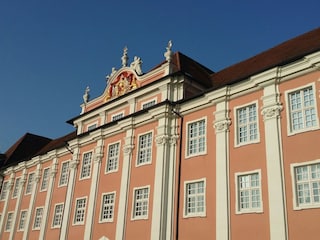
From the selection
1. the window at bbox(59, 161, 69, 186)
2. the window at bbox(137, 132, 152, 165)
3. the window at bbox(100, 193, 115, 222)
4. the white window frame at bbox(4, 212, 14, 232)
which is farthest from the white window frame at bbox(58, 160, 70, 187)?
the window at bbox(137, 132, 152, 165)

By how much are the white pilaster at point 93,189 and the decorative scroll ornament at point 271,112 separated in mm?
13318

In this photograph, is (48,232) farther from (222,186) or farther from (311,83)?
(311,83)

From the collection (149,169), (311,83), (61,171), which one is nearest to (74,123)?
(61,171)

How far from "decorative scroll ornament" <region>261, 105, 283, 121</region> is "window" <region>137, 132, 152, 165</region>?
829 cm

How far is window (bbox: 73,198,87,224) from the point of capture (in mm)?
27328

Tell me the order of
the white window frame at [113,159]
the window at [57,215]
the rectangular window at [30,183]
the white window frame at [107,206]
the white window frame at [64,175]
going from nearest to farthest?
the white window frame at [107,206] < the white window frame at [113,159] < the window at [57,215] < the white window frame at [64,175] < the rectangular window at [30,183]

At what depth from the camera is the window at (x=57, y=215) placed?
3008 centimetres

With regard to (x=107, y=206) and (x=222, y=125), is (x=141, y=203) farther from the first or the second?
(x=222, y=125)

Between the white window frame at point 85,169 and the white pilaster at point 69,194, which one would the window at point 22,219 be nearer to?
the white pilaster at point 69,194

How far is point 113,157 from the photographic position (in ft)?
87.1

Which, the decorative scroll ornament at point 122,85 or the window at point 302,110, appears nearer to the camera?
the window at point 302,110

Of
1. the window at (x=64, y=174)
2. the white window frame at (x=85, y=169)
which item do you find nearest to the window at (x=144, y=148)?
the white window frame at (x=85, y=169)

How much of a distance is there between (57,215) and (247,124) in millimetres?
18669

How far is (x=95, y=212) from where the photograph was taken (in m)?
25.7
